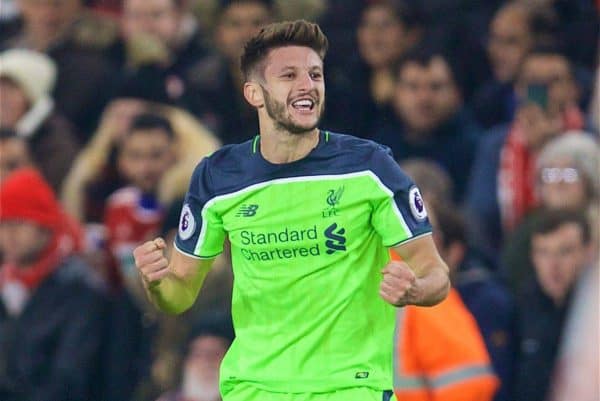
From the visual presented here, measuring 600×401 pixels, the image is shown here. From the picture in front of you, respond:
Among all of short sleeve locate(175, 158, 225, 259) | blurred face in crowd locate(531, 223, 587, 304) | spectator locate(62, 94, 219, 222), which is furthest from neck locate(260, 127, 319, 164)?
spectator locate(62, 94, 219, 222)

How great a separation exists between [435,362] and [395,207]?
131cm

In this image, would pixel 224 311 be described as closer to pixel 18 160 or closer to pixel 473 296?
pixel 473 296

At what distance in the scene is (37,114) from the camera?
1192 cm

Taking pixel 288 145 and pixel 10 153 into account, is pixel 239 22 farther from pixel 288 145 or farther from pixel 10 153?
pixel 288 145

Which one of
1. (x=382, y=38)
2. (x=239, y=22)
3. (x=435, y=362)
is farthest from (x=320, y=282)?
(x=239, y=22)

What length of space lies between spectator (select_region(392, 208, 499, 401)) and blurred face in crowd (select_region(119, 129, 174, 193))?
12.3 ft

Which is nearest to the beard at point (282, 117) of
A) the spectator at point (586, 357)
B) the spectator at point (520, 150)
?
the spectator at point (586, 357)

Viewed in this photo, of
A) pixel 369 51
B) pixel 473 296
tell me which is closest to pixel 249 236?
pixel 473 296

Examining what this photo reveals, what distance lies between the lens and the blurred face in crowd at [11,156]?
37.6 feet

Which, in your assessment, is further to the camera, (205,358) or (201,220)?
(205,358)

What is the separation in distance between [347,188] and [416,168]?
3556mm

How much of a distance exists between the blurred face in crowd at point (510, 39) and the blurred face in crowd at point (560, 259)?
7.45 ft

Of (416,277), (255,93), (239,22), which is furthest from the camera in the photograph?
(239,22)

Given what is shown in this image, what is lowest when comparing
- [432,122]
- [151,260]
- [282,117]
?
[432,122]
